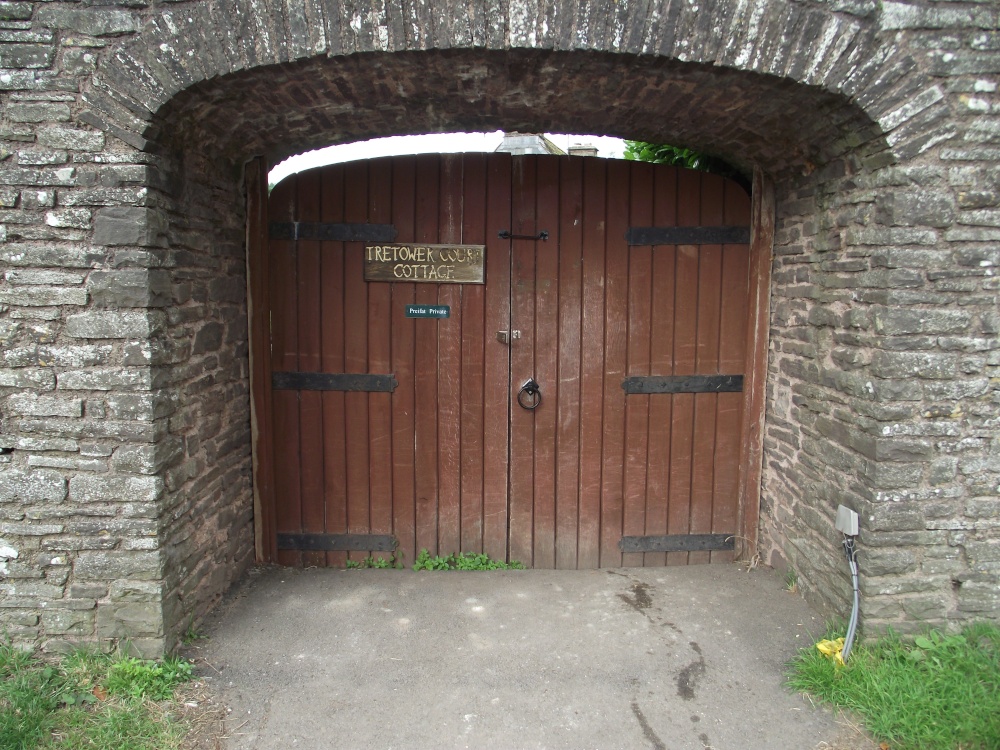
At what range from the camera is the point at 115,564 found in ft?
9.14

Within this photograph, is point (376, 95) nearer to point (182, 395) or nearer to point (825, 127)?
point (182, 395)

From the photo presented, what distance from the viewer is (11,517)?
2.75m

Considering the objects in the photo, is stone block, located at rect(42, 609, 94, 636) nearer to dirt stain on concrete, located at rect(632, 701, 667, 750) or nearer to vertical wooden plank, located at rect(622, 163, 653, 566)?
dirt stain on concrete, located at rect(632, 701, 667, 750)

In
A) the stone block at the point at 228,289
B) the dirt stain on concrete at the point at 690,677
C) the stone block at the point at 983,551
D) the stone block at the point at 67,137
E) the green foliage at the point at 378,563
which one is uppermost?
the stone block at the point at 67,137

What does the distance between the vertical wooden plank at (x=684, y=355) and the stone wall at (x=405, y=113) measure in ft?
2.15

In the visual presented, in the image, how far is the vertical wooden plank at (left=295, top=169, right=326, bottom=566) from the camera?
370cm

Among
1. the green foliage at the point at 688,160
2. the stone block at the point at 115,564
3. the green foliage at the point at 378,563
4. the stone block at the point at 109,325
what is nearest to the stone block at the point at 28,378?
the stone block at the point at 109,325

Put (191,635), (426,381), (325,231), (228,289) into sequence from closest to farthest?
(191,635) < (228,289) < (325,231) < (426,381)

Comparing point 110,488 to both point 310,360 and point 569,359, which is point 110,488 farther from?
point 569,359

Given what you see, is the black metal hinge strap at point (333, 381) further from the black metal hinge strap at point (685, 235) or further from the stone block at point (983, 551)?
the stone block at point (983, 551)

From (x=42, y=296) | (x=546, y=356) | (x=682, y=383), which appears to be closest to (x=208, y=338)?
(x=42, y=296)

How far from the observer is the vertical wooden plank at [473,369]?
3738 millimetres

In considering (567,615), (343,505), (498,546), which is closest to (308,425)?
(343,505)

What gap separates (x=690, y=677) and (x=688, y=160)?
2953 mm
